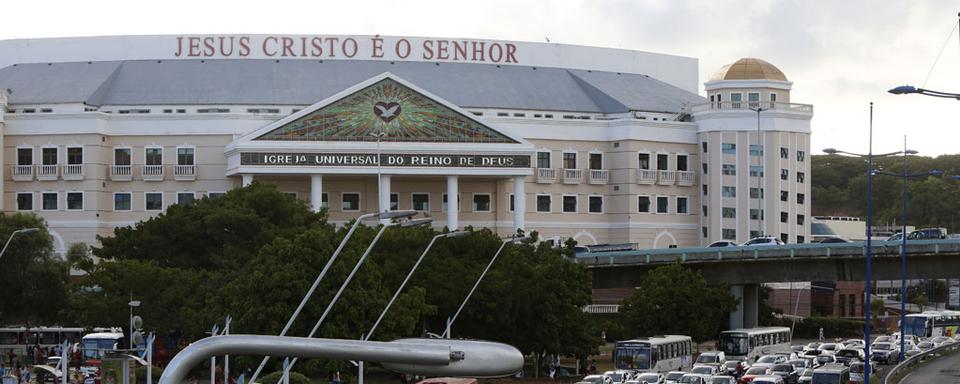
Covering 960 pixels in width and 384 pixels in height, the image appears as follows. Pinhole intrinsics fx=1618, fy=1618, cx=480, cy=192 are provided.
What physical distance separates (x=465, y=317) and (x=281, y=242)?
16470 mm

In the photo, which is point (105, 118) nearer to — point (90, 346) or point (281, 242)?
point (90, 346)

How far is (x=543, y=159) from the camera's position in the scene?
132 m

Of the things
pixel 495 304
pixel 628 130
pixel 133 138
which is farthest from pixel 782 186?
pixel 495 304

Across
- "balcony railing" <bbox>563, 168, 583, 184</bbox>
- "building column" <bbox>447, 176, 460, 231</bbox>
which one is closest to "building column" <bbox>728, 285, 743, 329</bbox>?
"building column" <bbox>447, 176, 460, 231</bbox>

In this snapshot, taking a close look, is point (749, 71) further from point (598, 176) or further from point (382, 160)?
point (382, 160)

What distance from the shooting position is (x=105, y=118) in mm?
125438

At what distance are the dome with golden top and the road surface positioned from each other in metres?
49.3

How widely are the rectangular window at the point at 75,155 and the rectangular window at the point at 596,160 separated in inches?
1614

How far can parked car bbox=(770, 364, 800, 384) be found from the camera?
72438 millimetres

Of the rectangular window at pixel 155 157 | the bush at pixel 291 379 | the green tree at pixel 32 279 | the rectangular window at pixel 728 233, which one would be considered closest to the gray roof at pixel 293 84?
the rectangular window at pixel 155 157

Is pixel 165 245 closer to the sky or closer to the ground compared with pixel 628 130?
closer to the ground

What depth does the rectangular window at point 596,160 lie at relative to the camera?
133625 mm

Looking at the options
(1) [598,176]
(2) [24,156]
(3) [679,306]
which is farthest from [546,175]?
(2) [24,156]

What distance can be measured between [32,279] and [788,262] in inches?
1776
